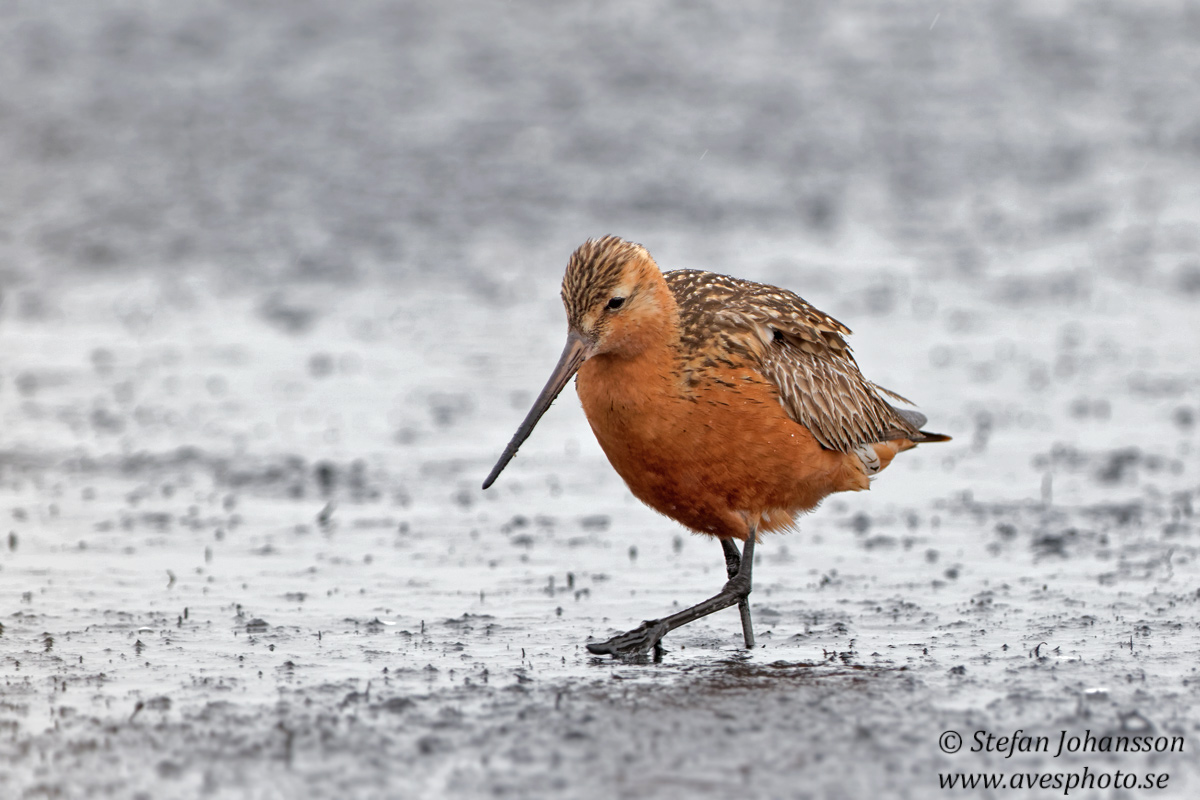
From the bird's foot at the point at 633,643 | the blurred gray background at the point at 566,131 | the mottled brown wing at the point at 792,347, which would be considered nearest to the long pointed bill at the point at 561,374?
the mottled brown wing at the point at 792,347

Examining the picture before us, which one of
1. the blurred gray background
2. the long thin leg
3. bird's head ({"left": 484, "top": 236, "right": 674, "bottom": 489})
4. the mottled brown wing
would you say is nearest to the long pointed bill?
bird's head ({"left": 484, "top": 236, "right": 674, "bottom": 489})

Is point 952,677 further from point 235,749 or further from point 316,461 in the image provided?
point 316,461

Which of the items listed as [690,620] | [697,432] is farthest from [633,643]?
[697,432]

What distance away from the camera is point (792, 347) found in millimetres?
6512

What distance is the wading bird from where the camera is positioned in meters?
5.88

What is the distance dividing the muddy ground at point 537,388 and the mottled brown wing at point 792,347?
2.34ft

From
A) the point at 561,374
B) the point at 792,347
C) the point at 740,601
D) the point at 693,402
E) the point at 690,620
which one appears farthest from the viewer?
the point at 792,347

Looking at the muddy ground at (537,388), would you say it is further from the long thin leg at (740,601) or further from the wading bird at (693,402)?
the wading bird at (693,402)

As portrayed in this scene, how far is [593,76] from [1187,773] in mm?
13233

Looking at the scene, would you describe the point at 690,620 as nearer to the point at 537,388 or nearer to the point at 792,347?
the point at 792,347

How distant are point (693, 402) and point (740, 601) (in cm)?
77

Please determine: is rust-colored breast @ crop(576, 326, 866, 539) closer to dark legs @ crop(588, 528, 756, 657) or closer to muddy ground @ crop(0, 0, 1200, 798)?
dark legs @ crop(588, 528, 756, 657)

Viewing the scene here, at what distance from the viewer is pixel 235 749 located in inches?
191

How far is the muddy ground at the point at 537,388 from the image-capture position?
5.13 meters
